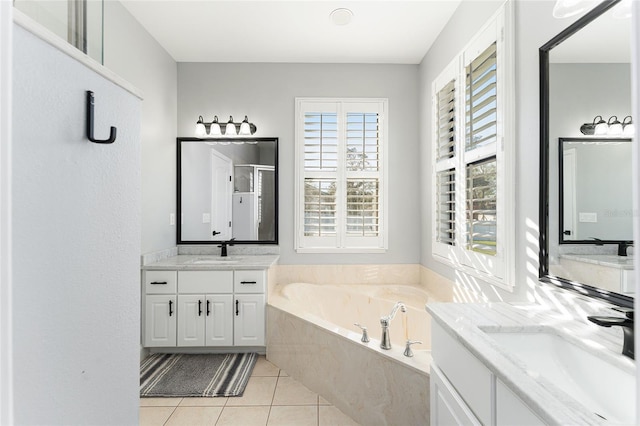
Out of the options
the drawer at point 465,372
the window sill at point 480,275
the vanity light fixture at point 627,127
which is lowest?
the drawer at point 465,372

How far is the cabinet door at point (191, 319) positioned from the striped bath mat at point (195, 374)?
163 millimetres

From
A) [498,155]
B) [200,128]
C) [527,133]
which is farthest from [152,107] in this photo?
[527,133]

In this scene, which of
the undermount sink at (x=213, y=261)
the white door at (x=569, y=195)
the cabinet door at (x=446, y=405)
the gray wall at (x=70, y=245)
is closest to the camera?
the gray wall at (x=70, y=245)

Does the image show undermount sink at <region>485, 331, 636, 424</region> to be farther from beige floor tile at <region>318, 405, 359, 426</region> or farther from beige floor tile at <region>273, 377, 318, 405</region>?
beige floor tile at <region>273, 377, 318, 405</region>

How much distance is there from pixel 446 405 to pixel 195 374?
6.69ft

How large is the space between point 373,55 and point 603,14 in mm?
2259

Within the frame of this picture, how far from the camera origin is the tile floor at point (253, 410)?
80.3 inches

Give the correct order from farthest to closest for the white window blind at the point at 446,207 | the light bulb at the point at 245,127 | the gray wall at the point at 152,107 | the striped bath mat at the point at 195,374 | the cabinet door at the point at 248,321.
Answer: the light bulb at the point at 245,127 < the cabinet door at the point at 248,321 < the white window blind at the point at 446,207 < the gray wall at the point at 152,107 < the striped bath mat at the point at 195,374

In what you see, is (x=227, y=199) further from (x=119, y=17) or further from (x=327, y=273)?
(x=119, y=17)

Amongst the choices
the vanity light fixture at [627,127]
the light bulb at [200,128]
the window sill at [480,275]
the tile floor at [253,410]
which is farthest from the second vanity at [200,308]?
the vanity light fixture at [627,127]

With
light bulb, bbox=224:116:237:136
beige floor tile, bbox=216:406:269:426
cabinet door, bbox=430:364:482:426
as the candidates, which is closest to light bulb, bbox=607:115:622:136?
cabinet door, bbox=430:364:482:426

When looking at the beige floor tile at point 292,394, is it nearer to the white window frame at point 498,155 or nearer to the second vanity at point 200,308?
the second vanity at point 200,308

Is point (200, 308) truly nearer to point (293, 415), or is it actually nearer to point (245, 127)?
point (293, 415)

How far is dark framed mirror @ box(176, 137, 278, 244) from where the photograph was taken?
3.45m
